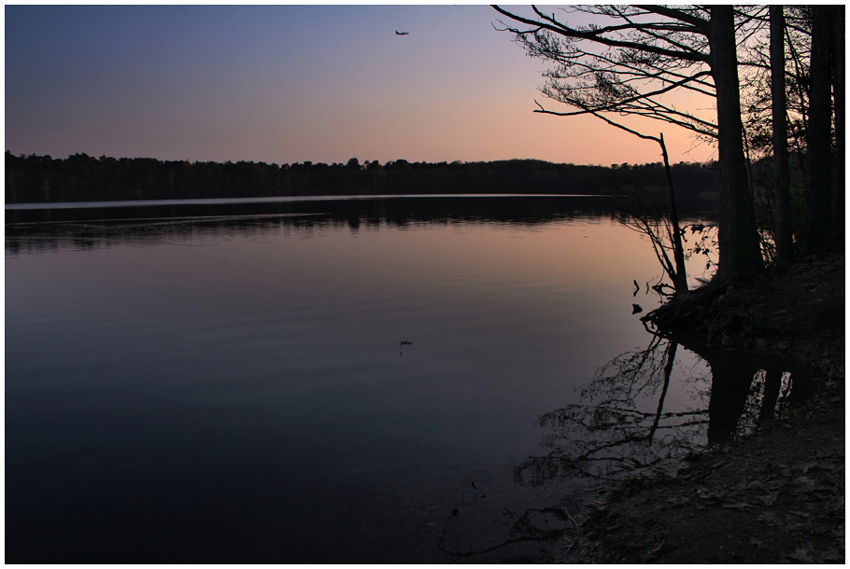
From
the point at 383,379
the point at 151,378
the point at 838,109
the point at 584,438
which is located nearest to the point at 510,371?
the point at 383,379

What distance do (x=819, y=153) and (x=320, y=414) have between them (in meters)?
12.1

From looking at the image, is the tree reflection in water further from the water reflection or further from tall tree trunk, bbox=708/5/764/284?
tall tree trunk, bbox=708/5/764/284

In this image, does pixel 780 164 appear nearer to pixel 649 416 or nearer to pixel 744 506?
pixel 649 416

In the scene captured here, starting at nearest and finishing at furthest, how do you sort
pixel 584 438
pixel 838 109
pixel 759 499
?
pixel 759 499 → pixel 584 438 → pixel 838 109

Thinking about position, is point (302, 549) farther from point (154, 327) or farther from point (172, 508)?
point (154, 327)

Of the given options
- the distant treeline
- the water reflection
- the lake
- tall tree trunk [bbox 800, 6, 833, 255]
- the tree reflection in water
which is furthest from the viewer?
the distant treeline

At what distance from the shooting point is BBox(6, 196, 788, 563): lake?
5500mm

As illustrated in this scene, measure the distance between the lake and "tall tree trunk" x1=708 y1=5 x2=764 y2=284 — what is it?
2.38m

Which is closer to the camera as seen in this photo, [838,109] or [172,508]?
[172,508]

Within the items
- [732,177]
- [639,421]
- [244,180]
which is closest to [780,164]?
[732,177]

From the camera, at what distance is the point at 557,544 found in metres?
5.12

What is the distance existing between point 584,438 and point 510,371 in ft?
9.13

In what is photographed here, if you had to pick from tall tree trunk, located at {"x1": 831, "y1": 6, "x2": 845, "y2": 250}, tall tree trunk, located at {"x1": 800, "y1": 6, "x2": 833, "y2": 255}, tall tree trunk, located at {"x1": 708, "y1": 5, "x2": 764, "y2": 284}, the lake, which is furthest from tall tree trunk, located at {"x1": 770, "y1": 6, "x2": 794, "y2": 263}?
the lake

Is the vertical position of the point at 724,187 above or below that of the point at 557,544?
above
